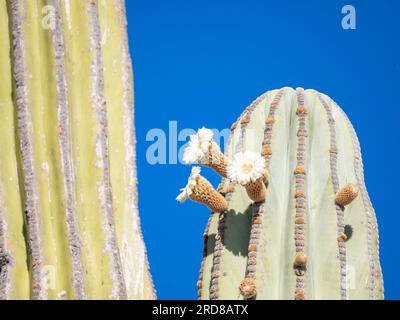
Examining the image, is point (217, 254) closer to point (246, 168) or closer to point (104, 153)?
point (246, 168)

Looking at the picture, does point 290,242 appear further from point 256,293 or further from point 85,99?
point 85,99

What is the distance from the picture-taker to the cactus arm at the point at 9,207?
14.9ft

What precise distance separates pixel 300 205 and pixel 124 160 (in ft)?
4.02

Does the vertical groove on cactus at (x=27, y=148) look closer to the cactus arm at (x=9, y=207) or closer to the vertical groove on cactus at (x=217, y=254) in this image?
the cactus arm at (x=9, y=207)

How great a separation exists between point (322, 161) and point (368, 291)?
0.92 m

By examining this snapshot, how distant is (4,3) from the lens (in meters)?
5.09

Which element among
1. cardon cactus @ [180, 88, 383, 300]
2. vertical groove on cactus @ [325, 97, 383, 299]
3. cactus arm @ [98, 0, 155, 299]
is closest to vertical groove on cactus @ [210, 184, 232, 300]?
cardon cactus @ [180, 88, 383, 300]

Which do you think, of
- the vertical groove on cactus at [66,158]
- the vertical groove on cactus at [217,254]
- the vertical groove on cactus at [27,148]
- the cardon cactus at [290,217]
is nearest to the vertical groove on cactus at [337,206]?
the cardon cactus at [290,217]

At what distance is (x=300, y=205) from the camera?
5.82 meters

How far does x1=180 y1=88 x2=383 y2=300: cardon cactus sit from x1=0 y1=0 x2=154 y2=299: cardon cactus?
76cm

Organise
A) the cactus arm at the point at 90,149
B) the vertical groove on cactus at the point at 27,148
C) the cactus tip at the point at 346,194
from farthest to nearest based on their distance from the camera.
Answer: the cactus tip at the point at 346,194 → the cactus arm at the point at 90,149 → the vertical groove on cactus at the point at 27,148

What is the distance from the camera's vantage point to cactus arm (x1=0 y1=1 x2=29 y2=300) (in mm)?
4547

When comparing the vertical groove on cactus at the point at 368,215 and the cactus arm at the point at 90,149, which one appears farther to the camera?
the vertical groove on cactus at the point at 368,215

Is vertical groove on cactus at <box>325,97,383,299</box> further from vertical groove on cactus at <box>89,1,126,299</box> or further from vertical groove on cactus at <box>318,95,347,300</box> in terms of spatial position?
vertical groove on cactus at <box>89,1,126,299</box>
